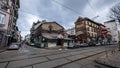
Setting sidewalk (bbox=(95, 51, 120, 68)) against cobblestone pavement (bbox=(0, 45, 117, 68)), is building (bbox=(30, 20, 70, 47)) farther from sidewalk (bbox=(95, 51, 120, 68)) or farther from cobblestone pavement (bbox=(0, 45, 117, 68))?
sidewalk (bbox=(95, 51, 120, 68))

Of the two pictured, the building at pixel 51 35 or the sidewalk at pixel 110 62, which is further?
the building at pixel 51 35

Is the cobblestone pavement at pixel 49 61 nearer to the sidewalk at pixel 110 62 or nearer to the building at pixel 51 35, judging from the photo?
the sidewalk at pixel 110 62

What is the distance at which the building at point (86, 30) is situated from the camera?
43094mm

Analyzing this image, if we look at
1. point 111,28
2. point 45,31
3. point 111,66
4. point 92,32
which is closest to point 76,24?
point 92,32

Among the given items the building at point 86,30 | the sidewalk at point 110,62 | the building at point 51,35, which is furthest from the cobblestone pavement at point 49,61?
the building at point 86,30

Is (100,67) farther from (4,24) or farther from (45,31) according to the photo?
(45,31)

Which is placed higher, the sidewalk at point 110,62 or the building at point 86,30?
the building at point 86,30

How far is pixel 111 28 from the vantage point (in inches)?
2699

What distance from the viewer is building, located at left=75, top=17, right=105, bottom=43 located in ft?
141

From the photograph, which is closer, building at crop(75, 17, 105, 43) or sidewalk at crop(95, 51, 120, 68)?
sidewalk at crop(95, 51, 120, 68)

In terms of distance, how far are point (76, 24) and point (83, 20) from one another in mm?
6193

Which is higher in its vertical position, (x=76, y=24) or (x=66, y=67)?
(x=76, y=24)

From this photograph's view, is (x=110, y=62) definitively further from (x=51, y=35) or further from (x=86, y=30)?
(x=86, y=30)

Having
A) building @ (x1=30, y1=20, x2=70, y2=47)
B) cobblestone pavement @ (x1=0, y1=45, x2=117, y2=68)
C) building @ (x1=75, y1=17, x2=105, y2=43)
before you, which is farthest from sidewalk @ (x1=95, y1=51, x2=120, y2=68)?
building @ (x1=75, y1=17, x2=105, y2=43)
